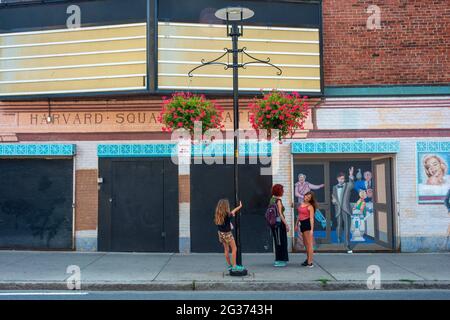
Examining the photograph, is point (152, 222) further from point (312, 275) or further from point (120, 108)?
point (312, 275)

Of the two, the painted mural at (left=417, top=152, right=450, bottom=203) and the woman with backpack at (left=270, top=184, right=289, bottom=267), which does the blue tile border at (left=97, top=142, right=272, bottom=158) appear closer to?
the woman with backpack at (left=270, top=184, right=289, bottom=267)

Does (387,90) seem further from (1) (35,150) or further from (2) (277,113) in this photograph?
(1) (35,150)

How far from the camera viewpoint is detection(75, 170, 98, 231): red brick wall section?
12.2 meters

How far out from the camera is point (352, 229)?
12523mm

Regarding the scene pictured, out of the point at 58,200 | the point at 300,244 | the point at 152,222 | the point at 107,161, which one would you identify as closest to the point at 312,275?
the point at 300,244

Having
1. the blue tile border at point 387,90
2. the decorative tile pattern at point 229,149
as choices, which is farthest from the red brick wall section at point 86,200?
the blue tile border at point 387,90

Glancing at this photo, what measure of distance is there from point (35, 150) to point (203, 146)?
4.70m

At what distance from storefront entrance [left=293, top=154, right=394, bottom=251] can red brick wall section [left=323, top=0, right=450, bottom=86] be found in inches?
90.3

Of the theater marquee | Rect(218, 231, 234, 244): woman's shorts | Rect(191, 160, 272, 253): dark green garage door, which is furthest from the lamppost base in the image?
the theater marquee

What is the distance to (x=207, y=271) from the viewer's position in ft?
31.1

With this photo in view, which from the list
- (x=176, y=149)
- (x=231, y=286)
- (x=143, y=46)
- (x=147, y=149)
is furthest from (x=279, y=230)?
(x=143, y=46)

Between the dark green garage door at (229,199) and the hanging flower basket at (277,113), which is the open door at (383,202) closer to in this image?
the dark green garage door at (229,199)

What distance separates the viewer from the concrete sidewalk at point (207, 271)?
8.44 metres

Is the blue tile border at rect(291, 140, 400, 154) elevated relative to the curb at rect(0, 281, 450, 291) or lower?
elevated
